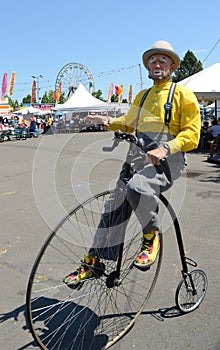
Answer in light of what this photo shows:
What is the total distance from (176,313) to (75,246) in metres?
1.71

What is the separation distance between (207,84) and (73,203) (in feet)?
33.0

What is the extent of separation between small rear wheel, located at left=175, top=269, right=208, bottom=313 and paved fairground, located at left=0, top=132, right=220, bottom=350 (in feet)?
0.20

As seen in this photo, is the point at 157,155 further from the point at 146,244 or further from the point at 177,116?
the point at 146,244

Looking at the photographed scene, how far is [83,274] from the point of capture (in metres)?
2.47

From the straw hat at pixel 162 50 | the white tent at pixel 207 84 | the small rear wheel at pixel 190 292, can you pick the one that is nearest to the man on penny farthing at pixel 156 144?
the straw hat at pixel 162 50

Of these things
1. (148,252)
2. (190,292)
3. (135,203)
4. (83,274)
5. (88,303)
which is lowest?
(88,303)

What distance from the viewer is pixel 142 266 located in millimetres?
2404

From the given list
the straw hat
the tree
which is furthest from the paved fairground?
the tree

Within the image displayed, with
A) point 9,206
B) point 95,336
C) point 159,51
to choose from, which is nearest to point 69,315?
point 95,336

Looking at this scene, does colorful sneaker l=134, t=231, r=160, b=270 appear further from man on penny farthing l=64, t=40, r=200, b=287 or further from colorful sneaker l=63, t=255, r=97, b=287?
colorful sneaker l=63, t=255, r=97, b=287

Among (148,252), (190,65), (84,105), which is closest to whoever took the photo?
(148,252)

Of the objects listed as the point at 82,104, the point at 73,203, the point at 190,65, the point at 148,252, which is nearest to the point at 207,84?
the point at 73,203

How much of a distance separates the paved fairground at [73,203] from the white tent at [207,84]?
17.6ft

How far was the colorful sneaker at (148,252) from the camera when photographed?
242cm
